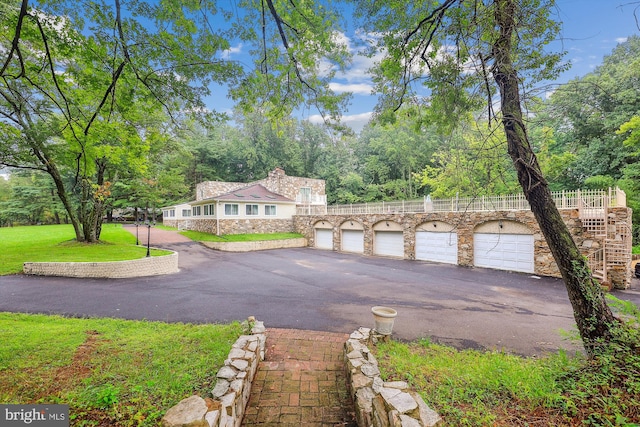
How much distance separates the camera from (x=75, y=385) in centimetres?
275

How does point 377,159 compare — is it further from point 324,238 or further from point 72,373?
point 72,373

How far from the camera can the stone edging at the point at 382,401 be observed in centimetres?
197

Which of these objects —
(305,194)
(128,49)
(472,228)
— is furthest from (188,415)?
(305,194)

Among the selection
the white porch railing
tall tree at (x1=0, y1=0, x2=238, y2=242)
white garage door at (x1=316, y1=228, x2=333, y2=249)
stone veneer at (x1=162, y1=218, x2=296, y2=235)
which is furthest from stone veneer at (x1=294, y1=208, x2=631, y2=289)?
tall tree at (x1=0, y1=0, x2=238, y2=242)

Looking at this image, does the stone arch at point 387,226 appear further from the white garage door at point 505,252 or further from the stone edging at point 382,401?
the stone edging at point 382,401

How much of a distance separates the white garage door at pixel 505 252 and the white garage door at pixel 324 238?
10.1 m

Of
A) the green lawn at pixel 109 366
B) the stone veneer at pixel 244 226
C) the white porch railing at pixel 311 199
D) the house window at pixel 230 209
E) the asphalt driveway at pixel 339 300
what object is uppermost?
the white porch railing at pixel 311 199

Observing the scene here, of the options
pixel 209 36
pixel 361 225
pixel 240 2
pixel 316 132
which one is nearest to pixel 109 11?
pixel 209 36

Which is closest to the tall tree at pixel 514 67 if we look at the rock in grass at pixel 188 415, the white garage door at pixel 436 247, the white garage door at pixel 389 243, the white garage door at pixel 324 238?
the rock in grass at pixel 188 415

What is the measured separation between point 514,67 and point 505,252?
11.3 meters

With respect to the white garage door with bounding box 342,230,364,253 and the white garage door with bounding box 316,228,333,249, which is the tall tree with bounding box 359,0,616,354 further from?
the white garage door with bounding box 316,228,333,249

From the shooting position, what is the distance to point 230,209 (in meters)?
20.7

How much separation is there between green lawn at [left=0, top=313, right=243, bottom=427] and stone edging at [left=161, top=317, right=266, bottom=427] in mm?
273

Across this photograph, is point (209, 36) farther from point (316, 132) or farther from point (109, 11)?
point (316, 132)
